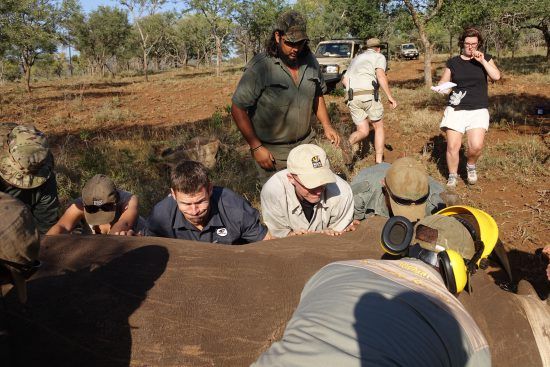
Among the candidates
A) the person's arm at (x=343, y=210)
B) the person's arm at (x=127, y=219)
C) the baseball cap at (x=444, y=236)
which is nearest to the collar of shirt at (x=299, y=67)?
the person's arm at (x=343, y=210)

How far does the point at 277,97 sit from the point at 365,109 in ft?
8.81

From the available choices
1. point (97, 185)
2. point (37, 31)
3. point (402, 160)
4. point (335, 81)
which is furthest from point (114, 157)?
point (37, 31)

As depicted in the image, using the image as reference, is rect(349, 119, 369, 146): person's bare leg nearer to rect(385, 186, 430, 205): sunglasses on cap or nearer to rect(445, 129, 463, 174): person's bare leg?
rect(445, 129, 463, 174): person's bare leg

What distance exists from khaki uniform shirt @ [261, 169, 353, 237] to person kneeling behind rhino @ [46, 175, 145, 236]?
1.03 m

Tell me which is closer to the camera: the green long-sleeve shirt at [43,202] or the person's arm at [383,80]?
the green long-sleeve shirt at [43,202]

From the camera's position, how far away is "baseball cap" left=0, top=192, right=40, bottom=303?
4.40 feet

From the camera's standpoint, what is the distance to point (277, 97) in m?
3.85

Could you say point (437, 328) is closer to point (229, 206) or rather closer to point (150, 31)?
point (229, 206)

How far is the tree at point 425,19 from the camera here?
14.0 metres

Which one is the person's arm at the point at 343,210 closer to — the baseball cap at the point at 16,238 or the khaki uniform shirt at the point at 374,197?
the khaki uniform shirt at the point at 374,197

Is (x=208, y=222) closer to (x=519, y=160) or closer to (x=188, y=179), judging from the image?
(x=188, y=179)

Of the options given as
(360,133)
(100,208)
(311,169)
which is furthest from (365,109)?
(100,208)

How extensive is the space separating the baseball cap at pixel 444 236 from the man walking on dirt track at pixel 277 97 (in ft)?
6.21

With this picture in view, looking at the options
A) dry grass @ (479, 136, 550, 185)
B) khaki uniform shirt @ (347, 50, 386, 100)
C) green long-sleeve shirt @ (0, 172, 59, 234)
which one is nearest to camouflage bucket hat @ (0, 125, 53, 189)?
green long-sleeve shirt @ (0, 172, 59, 234)
